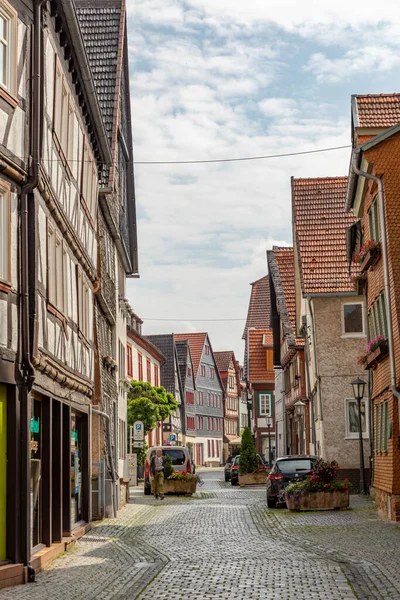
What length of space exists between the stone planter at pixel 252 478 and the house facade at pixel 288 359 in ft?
6.29

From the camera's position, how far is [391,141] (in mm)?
20859

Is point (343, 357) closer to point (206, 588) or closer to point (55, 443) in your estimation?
point (55, 443)

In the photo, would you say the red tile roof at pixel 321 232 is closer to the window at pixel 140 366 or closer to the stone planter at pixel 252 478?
the stone planter at pixel 252 478

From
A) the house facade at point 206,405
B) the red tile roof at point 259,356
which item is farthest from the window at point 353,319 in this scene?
the house facade at point 206,405

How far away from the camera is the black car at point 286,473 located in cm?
2558

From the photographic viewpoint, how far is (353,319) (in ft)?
108

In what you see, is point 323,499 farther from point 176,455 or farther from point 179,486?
point 176,455

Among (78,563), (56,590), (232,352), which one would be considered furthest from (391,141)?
(232,352)

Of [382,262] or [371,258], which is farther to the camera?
[371,258]

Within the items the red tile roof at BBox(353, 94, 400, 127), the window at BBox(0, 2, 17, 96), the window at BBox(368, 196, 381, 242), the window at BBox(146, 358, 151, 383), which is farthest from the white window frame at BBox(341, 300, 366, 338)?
the window at BBox(146, 358, 151, 383)

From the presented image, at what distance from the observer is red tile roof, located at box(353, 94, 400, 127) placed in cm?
2358

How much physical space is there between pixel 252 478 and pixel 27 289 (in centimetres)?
3144

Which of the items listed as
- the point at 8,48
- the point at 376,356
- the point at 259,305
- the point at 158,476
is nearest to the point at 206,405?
the point at 259,305

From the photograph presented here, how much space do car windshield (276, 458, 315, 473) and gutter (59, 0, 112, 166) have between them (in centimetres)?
891
